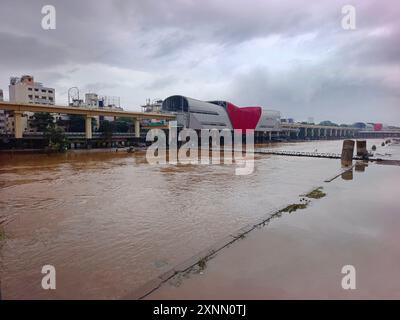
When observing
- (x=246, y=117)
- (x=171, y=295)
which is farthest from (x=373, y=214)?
(x=246, y=117)

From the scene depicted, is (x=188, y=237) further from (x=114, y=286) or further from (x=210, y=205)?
(x=210, y=205)

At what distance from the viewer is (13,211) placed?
12570 millimetres

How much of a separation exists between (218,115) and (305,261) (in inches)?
2971

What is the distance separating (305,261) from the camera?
7383mm

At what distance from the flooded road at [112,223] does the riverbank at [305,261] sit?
1075 mm

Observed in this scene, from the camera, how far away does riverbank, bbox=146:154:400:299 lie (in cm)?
596

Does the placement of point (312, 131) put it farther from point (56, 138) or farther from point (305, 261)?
point (305, 261)

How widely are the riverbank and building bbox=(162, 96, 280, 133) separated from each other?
58862mm

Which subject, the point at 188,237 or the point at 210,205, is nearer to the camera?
the point at 188,237

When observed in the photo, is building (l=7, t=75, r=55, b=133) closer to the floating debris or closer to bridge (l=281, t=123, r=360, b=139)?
the floating debris

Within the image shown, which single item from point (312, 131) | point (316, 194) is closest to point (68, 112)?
point (316, 194)

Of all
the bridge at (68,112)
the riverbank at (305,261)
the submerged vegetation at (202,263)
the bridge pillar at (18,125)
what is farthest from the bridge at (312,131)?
the submerged vegetation at (202,263)

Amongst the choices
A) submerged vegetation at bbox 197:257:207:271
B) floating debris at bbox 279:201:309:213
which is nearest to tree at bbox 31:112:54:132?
floating debris at bbox 279:201:309:213

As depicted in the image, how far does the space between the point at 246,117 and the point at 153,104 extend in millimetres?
29915
